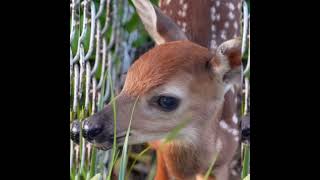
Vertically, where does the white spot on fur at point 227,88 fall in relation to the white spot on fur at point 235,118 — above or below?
above

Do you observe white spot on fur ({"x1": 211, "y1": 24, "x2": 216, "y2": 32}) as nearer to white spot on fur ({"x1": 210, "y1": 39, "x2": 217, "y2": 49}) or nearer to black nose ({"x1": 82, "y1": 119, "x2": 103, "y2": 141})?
white spot on fur ({"x1": 210, "y1": 39, "x2": 217, "y2": 49})

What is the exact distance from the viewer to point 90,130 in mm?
1717

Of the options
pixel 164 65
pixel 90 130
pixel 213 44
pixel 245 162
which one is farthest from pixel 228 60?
pixel 90 130

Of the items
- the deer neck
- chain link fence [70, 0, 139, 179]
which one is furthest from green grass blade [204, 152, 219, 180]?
chain link fence [70, 0, 139, 179]

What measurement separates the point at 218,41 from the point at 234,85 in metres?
0.12

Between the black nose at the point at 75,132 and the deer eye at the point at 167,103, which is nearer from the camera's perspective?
the deer eye at the point at 167,103

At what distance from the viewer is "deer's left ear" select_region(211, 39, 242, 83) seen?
172 cm

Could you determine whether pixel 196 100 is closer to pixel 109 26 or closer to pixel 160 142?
pixel 160 142

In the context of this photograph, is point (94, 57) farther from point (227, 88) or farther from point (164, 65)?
point (227, 88)

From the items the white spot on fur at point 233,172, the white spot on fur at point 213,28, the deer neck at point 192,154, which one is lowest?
the white spot on fur at point 233,172

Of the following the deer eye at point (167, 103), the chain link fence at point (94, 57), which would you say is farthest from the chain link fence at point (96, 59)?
the deer eye at point (167, 103)

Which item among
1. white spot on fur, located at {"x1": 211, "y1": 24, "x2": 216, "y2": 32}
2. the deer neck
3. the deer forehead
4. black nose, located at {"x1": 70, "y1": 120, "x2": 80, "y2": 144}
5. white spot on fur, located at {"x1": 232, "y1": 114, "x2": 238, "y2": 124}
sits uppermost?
white spot on fur, located at {"x1": 211, "y1": 24, "x2": 216, "y2": 32}

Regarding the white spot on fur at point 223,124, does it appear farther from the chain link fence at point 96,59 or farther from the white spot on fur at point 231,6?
the white spot on fur at point 231,6

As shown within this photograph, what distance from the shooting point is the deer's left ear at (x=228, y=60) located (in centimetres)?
172
